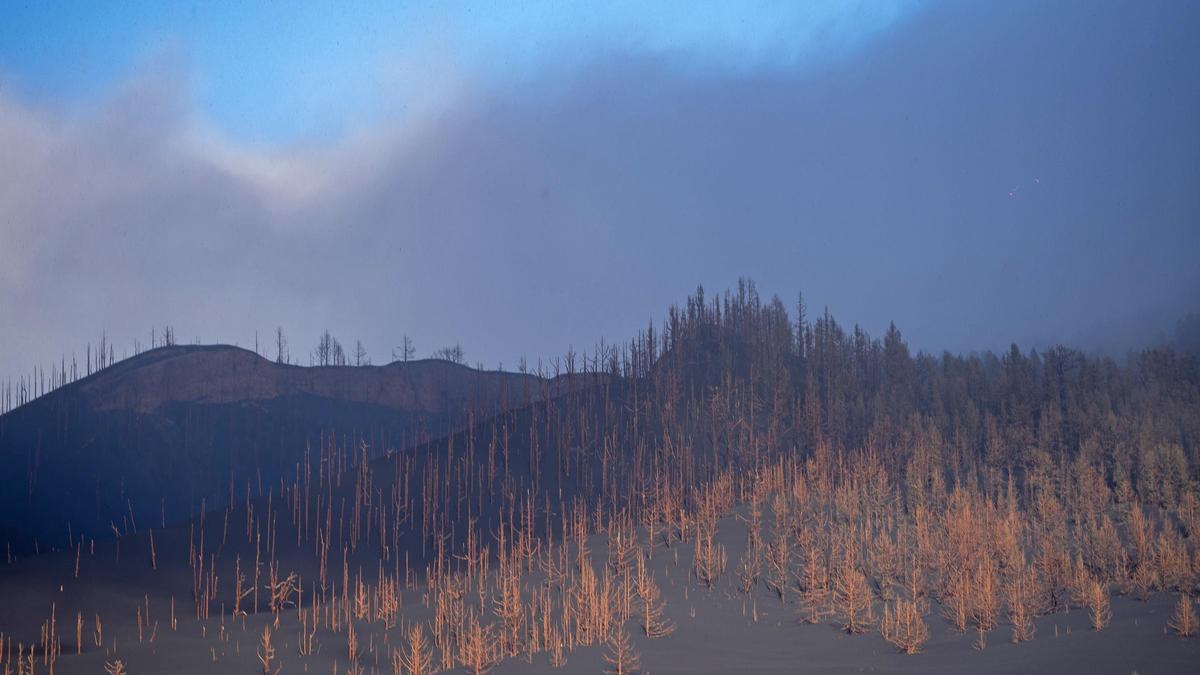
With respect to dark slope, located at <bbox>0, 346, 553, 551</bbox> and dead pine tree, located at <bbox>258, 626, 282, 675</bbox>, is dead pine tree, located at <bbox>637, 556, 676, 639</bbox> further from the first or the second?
dark slope, located at <bbox>0, 346, 553, 551</bbox>

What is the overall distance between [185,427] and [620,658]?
1856 inches

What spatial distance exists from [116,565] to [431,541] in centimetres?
980

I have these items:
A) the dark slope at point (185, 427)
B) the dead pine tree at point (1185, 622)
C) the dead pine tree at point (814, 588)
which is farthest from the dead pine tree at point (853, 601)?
the dark slope at point (185, 427)

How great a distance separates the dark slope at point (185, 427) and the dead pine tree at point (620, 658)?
1051 inches

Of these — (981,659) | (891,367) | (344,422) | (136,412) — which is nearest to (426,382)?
(344,422)

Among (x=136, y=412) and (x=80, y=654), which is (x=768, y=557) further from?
(x=136, y=412)

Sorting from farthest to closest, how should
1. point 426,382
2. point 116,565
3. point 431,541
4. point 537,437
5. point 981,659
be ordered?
1. point 426,382
2. point 537,437
3. point 431,541
4. point 116,565
5. point 981,659

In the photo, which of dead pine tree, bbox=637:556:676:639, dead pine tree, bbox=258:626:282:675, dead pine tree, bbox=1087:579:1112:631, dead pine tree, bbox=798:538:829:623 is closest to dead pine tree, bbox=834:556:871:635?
dead pine tree, bbox=798:538:829:623

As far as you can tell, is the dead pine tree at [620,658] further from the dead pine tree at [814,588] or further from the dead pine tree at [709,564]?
the dead pine tree at [709,564]

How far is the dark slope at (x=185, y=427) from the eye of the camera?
1740 inches

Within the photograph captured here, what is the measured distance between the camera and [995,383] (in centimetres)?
5241

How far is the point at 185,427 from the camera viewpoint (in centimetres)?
Answer: 5344

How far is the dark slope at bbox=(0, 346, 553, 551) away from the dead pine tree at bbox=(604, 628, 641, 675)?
87.6 ft

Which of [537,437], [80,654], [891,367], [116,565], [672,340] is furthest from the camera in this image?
[891,367]
